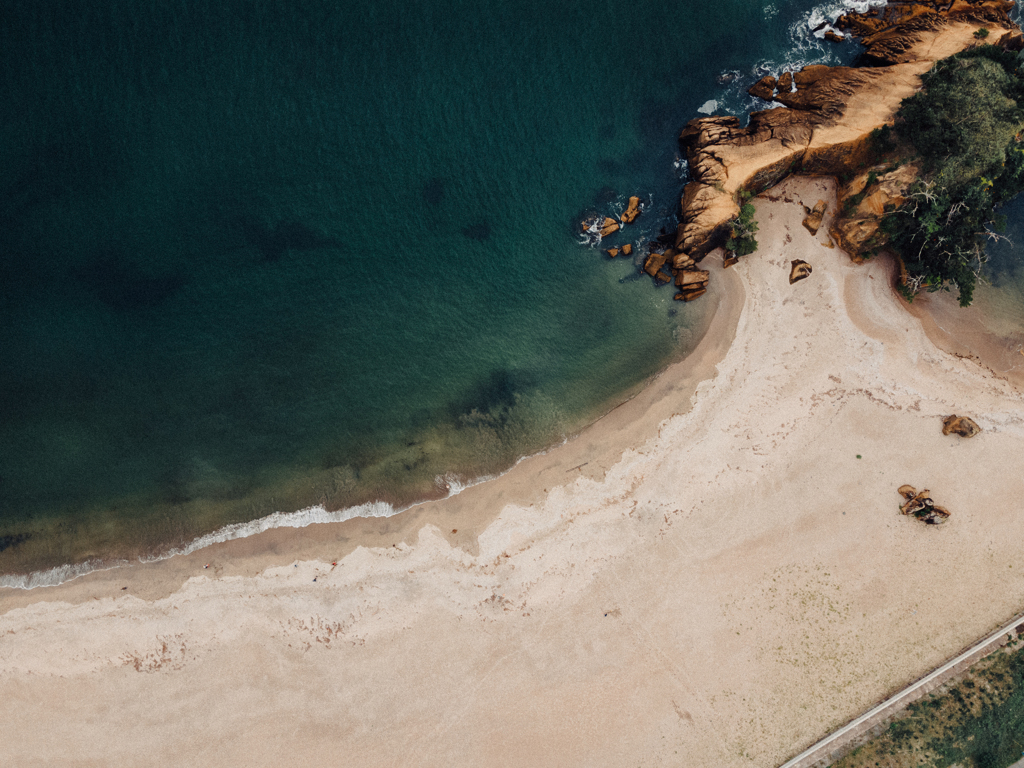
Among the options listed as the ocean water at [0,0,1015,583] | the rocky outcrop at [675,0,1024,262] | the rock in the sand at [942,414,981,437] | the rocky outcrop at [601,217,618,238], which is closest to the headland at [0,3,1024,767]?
the rock in the sand at [942,414,981,437]

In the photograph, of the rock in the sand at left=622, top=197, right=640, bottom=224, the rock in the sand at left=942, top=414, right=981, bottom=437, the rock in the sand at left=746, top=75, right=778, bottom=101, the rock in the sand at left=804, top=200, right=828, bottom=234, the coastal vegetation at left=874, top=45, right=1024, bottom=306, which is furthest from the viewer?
the rock in the sand at left=622, top=197, right=640, bottom=224

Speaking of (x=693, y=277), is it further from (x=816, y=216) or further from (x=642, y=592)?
(x=642, y=592)

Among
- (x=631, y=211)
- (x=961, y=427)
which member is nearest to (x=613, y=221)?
(x=631, y=211)

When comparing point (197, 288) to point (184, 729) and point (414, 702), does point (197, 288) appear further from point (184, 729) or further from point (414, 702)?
point (414, 702)

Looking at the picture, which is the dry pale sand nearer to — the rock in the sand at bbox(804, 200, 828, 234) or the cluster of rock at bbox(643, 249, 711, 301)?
the rock in the sand at bbox(804, 200, 828, 234)

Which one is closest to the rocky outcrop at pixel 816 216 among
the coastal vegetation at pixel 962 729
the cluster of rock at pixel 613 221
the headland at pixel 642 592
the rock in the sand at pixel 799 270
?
the headland at pixel 642 592

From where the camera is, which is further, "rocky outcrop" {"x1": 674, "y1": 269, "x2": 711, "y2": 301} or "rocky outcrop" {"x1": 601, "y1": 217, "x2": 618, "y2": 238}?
"rocky outcrop" {"x1": 601, "y1": 217, "x2": 618, "y2": 238}

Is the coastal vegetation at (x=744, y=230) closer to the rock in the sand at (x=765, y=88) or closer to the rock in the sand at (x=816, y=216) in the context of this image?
the rock in the sand at (x=816, y=216)
